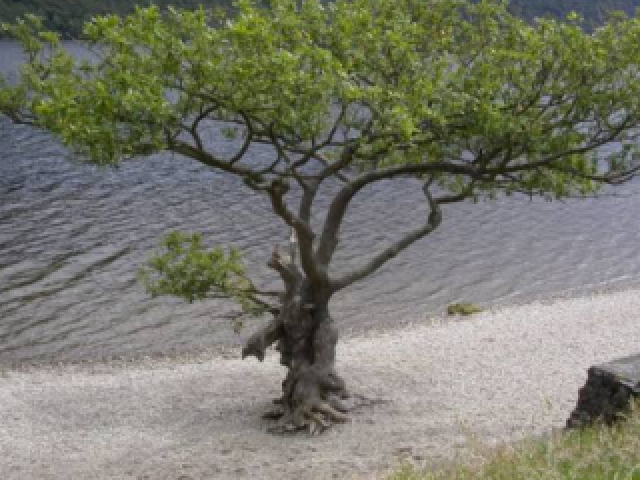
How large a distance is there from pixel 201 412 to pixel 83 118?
930 cm

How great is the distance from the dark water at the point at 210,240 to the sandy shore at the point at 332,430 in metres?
2.83

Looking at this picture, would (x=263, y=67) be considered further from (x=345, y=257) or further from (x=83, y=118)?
(x=345, y=257)

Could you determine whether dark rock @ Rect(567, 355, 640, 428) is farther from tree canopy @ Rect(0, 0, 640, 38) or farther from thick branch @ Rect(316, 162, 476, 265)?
tree canopy @ Rect(0, 0, 640, 38)

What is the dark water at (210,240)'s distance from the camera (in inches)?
1168

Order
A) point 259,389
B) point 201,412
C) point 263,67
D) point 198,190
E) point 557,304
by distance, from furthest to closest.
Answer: point 198,190 < point 557,304 < point 259,389 < point 201,412 < point 263,67

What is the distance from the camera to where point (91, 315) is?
3031 centimetres

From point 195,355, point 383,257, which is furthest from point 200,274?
point 195,355

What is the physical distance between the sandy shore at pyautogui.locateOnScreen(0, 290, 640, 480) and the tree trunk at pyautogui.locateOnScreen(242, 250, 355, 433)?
22.7 inches

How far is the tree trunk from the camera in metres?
18.9

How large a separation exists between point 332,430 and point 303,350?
72.8 inches

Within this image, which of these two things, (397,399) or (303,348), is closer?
(303,348)

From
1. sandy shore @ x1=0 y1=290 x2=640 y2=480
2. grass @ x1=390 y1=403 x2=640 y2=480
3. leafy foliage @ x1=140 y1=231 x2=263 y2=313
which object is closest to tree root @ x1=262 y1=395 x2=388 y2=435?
sandy shore @ x1=0 y1=290 x2=640 y2=480

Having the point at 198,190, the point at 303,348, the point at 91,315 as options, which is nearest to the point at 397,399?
the point at 303,348

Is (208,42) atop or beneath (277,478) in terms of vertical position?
atop
